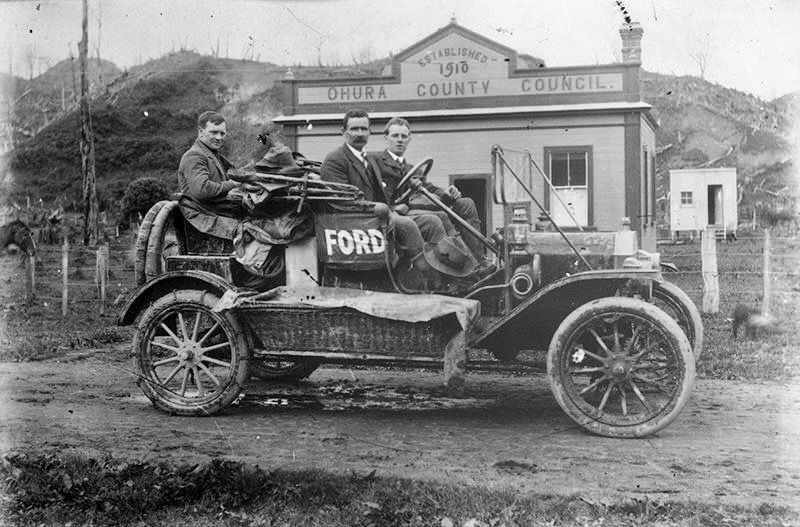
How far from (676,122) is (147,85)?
102 feet

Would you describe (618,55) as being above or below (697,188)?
above

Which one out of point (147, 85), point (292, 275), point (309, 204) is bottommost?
point (292, 275)

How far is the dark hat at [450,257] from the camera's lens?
5.32 metres

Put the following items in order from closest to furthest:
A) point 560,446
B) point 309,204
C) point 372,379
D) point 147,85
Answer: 1. point 560,446
2. point 309,204
3. point 372,379
4. point 147,85

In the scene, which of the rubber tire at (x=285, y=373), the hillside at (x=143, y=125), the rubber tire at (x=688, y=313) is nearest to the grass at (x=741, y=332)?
the rubber tire at (x=688, y=313)

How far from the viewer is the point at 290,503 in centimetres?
361

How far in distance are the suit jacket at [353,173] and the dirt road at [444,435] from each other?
162cm

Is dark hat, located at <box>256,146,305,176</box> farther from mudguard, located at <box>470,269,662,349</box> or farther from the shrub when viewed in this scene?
the shrub

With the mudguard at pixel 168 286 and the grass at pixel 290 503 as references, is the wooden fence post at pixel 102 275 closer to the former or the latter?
the mudguard at pixel 168 286

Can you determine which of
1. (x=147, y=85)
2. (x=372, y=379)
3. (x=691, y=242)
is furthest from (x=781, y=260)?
(x=147, y=85)

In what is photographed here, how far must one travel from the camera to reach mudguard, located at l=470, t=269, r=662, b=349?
15.9ft

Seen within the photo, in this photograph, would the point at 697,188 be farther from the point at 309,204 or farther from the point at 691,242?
the point at 309,204

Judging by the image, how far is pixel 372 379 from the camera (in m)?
6.96

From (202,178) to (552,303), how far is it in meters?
2.65
